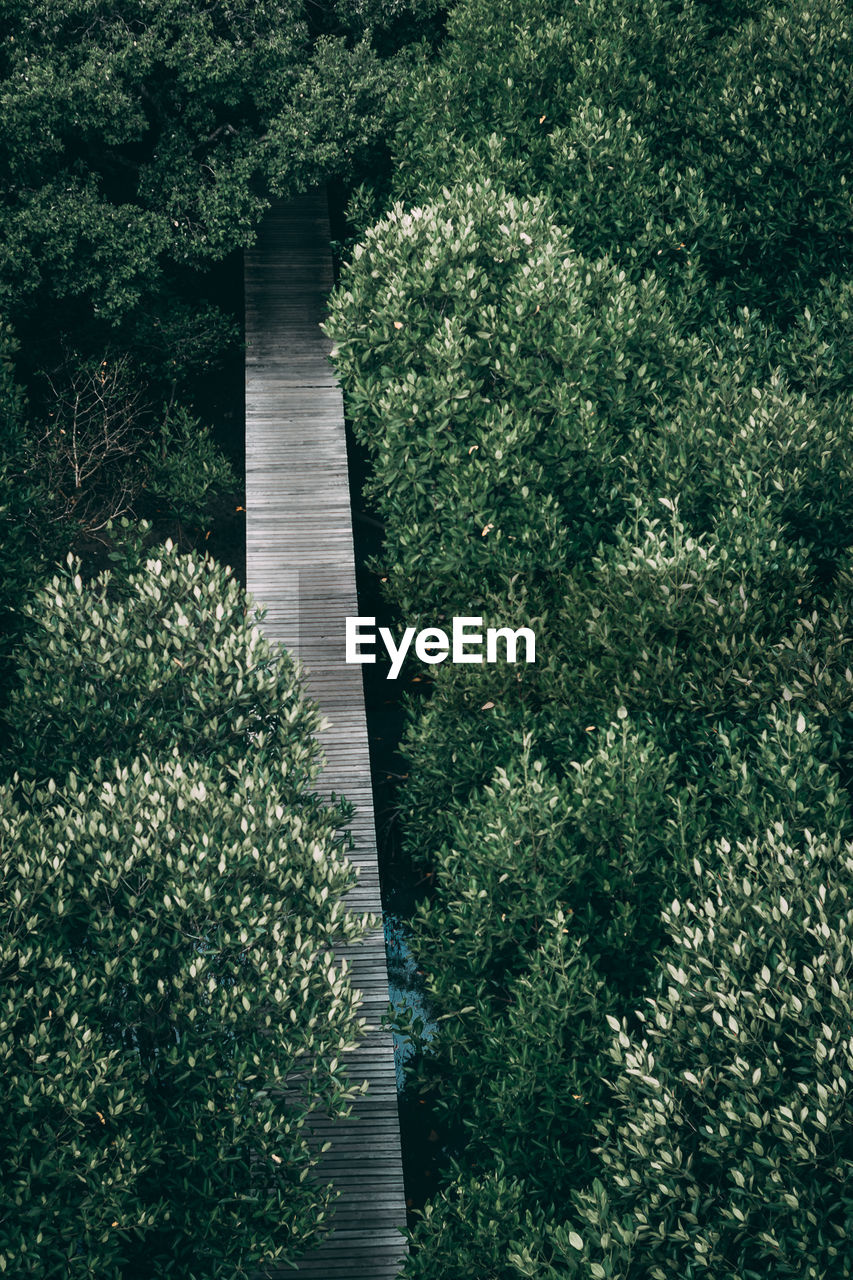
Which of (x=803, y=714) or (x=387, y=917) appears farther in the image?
(x=387, y=917)

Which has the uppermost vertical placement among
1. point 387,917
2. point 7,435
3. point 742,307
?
point 742,307

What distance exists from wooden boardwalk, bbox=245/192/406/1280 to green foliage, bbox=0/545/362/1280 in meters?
2.31

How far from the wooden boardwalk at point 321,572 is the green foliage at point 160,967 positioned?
2.31 meters

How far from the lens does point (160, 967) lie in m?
10.8

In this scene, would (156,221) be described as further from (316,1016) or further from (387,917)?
(316,1016)

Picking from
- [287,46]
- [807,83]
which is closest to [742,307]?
[807,83]

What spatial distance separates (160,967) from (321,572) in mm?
9438

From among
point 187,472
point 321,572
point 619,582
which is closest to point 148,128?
point 187,472

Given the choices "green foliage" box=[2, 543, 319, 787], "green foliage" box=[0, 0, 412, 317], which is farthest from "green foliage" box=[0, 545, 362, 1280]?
"green foliage" box=[0, 0, 412, 317]

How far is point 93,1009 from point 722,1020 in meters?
5.94

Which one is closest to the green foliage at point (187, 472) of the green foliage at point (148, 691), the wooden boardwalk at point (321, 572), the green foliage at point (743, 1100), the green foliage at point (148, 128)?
the wooden boardwalk at point (321, 572)

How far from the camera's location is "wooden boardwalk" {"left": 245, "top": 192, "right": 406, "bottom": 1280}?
1302cm

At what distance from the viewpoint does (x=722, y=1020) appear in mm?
9633

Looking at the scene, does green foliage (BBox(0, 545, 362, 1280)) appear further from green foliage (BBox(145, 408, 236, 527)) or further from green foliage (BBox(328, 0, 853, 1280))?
green foliage (BBox(145, 408, 236, 527))
